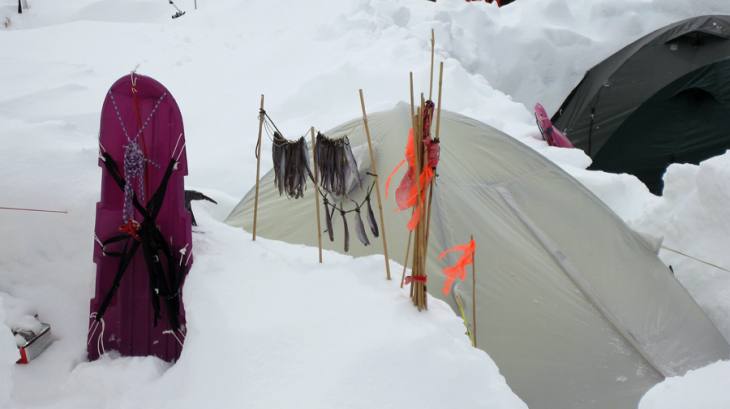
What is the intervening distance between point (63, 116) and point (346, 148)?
337 cm

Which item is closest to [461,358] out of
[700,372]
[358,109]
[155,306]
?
[700,372]

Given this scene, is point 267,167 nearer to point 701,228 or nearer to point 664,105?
point 701,228

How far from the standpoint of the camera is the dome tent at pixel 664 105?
5.25m

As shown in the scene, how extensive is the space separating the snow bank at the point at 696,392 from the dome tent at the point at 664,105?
14.7 feet

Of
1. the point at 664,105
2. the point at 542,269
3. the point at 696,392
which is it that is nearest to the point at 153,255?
the point at 696,392

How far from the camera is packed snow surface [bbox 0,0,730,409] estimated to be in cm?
126

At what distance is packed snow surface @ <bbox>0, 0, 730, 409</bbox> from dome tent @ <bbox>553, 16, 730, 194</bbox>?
72cm

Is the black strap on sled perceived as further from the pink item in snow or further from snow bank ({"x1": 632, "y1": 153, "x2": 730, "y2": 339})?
the pink item in snow

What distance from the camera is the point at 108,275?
1.52 m

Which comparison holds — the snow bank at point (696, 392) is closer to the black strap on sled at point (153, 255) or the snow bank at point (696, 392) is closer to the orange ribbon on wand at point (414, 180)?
the orange ribbon on wand at point (414, 180)

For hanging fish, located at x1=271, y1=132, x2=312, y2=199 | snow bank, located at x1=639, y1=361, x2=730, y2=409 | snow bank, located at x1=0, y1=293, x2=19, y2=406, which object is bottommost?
snow bank, located at x1=639, y1=361, x2=730, y2=409

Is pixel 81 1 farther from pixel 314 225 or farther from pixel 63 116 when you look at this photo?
pixel 314 225

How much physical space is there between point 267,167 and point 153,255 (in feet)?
8.52

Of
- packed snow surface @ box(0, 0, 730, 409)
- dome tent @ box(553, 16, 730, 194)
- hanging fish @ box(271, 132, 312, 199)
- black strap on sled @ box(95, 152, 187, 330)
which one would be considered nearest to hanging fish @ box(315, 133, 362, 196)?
hanging fish @ box(271, 132, 312, 199)
